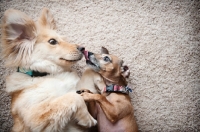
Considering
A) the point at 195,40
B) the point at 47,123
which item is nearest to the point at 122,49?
the point at 195,40

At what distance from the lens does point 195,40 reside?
2217 mm

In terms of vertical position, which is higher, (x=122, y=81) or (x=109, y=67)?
(x=109, y=67)

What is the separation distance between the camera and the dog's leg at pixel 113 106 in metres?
1.69

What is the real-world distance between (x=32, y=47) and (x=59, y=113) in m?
0.64

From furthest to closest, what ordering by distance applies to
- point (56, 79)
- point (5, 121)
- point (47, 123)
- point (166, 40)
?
point (166, 40) < point (5, 121) < point (56, 79) < point (47, 123)

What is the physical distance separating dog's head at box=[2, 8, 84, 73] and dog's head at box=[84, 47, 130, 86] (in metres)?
0.21

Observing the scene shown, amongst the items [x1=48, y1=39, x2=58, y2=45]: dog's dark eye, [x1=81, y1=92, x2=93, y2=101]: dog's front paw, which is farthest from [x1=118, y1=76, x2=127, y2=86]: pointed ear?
[x1=48, y1=39, x2=58, y2=45]: dog's dark eye

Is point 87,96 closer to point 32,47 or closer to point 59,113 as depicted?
point 59,113

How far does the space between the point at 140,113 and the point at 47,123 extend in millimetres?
1108

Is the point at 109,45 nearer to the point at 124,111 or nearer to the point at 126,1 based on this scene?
the point at 126,1

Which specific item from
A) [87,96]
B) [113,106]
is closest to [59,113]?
[87,96]

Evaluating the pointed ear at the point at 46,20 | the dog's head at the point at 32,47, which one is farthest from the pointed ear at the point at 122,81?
the pointed ear at the point at 46,20

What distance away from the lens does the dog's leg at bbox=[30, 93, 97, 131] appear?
1.42m

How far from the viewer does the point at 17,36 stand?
160cm
